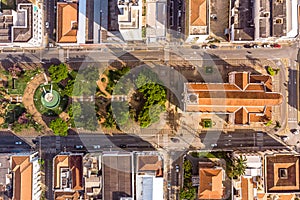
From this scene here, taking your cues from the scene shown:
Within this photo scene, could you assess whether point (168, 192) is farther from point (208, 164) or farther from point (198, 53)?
point (198, 53)

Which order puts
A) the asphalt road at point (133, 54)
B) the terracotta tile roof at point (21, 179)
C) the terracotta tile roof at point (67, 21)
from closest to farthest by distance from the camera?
the terracotta tile roof at point (21, 179)
the terracotta tile roof at point (67, 21)
the asphalt road at point (133, 54)

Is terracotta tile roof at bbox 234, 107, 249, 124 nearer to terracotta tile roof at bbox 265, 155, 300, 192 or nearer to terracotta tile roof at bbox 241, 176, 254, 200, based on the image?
terracotta tile roof at bbox 265, 155, 300, 192

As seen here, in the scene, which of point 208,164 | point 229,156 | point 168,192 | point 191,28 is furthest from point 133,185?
point 191,28

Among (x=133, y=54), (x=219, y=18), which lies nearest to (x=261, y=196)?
(x=219, y=18)

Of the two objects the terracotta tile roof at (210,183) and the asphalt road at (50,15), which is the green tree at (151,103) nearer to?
the terracotta tile roof at (210,183)

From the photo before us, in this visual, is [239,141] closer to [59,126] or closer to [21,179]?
[59,126]

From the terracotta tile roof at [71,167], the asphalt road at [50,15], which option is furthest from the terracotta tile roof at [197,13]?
the terracotta tile roof at [71,167]

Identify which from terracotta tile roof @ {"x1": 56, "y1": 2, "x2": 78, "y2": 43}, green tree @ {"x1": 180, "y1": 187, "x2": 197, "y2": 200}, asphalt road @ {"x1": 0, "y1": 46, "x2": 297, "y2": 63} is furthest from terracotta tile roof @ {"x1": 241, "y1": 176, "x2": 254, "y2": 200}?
terracotta tile roof @ {"x1": 56, "y1": 2, "x2": 78, "y2": 43}
